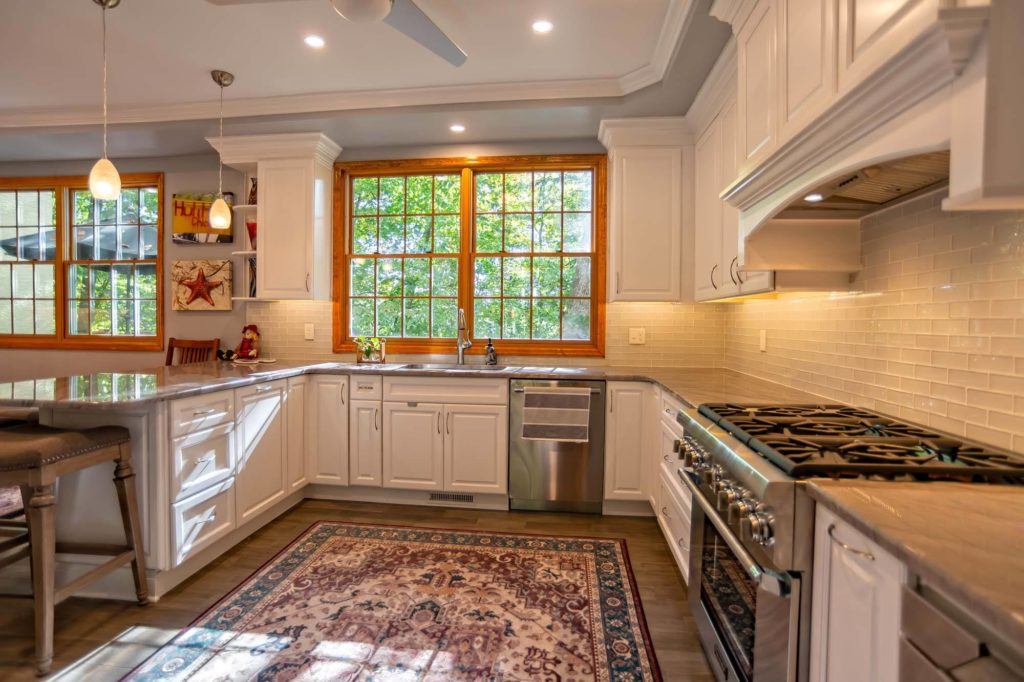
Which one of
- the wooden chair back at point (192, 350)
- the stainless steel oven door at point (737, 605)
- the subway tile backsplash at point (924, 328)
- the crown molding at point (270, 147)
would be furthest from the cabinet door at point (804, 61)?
the wooden chair back at point (192, 350)

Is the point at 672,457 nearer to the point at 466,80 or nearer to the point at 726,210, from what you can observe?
the point at 726,210

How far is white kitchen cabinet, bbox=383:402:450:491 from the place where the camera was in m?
3.22

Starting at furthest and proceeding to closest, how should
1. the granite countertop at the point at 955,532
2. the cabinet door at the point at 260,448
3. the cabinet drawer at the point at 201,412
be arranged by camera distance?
the cabinet door at the point at 260,448 < the cabinet drawer at the point at 201,412 < the granite countertop at the point at 955,532

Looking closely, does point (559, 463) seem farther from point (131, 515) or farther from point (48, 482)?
point (48, 482)

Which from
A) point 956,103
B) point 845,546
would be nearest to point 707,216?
point 956,103

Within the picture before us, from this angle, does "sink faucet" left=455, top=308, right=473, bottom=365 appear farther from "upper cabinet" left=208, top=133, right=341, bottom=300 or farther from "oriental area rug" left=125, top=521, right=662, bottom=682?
"oriental area rug" left=125, top=521, right=662, bottom=682

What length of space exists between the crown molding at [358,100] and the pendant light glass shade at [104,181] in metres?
1.23

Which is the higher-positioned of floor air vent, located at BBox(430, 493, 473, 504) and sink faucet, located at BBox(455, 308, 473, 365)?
sink faucet, located at BBox(455, 308, 473, 365)

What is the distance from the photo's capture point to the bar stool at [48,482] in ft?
5.41

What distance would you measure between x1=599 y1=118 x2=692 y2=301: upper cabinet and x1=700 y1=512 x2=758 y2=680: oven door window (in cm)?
198

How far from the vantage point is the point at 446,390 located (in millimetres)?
3213

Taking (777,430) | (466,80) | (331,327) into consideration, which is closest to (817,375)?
(777,430)

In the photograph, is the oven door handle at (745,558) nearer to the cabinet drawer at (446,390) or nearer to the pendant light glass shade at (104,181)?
the cabinet drawer at (446,390)

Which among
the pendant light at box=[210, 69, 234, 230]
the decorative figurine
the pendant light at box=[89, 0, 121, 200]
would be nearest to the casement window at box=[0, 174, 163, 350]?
the decorative figurine
